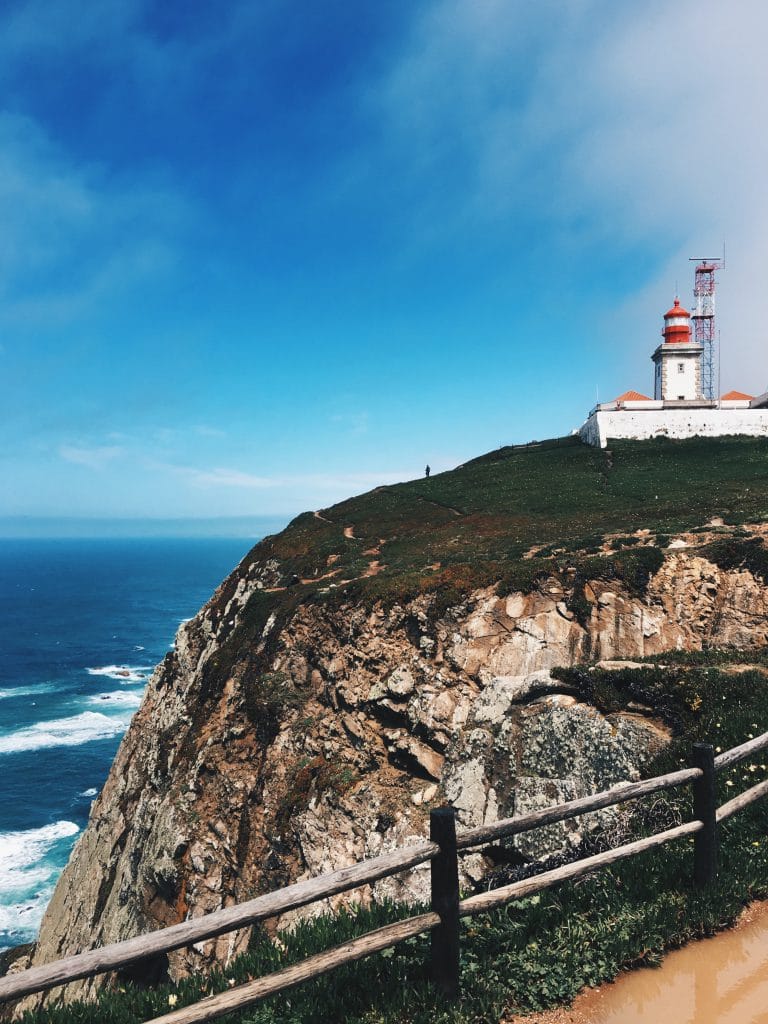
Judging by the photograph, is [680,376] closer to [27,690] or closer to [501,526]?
[501,526]

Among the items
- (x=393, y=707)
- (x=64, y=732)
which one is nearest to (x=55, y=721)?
(x=64, y=732)

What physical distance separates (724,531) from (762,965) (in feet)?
80.0

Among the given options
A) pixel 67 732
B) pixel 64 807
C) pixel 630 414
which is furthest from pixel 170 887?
pixel 630 414

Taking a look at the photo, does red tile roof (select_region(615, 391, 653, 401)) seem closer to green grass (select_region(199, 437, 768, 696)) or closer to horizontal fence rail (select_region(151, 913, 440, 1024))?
green grass (select_region(199, 437, 768, 696))

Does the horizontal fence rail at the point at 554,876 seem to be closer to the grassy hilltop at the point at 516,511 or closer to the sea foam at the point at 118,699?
the grassy hilltop at the point at 516,511

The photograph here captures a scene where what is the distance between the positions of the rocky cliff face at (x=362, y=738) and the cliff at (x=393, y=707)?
71 millimetres

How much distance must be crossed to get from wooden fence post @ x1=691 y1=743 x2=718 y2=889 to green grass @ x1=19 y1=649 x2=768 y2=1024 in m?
0.16

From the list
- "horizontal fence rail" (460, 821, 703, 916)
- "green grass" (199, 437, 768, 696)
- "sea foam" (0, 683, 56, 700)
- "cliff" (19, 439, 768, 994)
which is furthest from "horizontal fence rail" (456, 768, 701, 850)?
"sea foam" (0, 683, 56, 700)

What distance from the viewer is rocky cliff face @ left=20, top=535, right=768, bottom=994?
14.6 meters

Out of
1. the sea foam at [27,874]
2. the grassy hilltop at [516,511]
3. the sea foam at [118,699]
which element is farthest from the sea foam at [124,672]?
the grassy hilltop at [516,511]

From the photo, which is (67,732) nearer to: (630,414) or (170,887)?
(170,887)

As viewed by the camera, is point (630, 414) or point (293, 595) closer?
point (293, 595)

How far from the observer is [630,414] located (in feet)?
218

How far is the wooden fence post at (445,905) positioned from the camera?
6.05 metres
